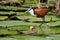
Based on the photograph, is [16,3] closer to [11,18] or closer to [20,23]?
[11,18]

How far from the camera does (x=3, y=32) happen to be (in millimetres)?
2666

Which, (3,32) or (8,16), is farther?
(8,16)

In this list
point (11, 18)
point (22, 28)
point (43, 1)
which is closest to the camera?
point (22, 28)

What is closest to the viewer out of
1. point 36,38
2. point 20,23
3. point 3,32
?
point 36,38

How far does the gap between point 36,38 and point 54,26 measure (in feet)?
1.81

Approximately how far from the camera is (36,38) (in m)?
2.49

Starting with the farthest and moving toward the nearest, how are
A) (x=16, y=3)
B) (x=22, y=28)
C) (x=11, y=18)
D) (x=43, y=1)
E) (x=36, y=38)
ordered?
(x=43, y=1) < (x=16, y=3) < (x=11, y=18) < (x=22, y=28) < (x=36, y=38)

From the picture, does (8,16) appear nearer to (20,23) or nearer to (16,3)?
(20,23)

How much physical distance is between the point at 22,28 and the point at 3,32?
26cm

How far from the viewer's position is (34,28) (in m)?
2.91

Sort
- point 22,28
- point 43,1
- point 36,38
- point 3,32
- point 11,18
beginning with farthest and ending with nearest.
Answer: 1. point 43,1
2. point 11,18
3. point 22,28
4. point 3,32
5. point 36,38

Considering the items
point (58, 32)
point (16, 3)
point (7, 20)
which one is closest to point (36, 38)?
point (58, 32)

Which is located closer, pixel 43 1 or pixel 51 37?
pixel 51 37

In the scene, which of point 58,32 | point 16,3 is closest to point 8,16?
point 58,32
